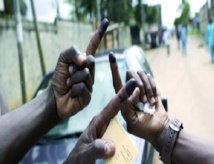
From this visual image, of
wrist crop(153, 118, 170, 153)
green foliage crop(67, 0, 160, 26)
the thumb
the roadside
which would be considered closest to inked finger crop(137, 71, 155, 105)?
wrist crop(153, 118, 170, 153)

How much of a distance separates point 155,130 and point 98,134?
Answer: 12.3 inches

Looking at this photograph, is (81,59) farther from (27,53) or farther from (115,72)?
(27,53)

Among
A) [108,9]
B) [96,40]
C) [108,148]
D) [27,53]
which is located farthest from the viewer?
[108,9]

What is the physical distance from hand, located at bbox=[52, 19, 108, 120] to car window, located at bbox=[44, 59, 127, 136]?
154 cm

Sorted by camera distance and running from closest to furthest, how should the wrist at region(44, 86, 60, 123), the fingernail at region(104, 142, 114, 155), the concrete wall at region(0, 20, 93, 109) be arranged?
1. the fingernail at region(104, 142, 114, 155)
2. the wrist at region(44, 86, 60, 123)
3. the concrete wall at region(0, 20, 93, 109)

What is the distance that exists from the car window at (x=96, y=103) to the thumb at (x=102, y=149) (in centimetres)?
197

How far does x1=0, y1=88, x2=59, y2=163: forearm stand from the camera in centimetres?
181

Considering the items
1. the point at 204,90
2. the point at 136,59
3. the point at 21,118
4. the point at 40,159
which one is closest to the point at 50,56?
the point at 204,90

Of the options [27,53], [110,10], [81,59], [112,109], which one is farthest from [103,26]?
[110,10]

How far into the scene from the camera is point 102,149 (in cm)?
134

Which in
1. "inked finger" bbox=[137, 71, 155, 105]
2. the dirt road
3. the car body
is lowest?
the dirt road

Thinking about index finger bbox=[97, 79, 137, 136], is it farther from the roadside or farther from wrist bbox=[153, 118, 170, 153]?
the roadside

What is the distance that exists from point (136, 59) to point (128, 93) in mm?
2814

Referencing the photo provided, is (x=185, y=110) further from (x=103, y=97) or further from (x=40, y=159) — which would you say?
(x=40, y=159)
